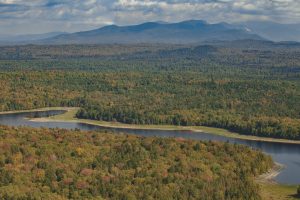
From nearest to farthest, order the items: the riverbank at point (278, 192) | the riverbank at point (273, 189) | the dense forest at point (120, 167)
Result: the dense forest at point (120, 167)
the riverbank at point (278, 192)
the riverbank at point (273, 189)

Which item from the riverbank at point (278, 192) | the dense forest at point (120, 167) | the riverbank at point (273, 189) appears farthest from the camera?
the riverbank at point (273, 189)

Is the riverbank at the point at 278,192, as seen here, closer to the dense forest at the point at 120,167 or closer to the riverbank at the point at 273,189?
the riverbank at the point at 273,189

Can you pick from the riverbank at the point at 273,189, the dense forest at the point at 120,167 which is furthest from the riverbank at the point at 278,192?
the dense forest at the point at 120,167

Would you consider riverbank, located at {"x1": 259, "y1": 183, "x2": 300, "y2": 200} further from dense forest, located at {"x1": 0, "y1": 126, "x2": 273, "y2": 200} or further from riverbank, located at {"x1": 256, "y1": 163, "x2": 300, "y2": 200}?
dense forest, located at {"x1": 0, "y1": 126, "x2": 273, "y2": 200}

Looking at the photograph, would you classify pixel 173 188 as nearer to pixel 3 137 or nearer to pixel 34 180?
pixel 34 180

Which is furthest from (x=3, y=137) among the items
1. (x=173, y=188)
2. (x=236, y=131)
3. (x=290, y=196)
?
(x=236, y=131)

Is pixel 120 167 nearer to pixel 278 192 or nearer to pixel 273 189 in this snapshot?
pixel 273 189

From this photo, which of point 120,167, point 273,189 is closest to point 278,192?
point 273,189

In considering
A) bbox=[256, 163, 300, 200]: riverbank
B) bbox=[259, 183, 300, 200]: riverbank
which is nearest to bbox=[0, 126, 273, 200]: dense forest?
bbox=[256, 163, 300, 200]: riverbank
